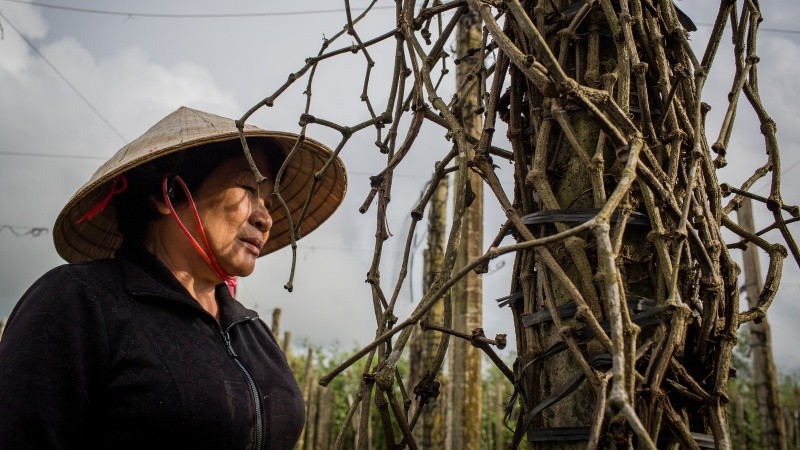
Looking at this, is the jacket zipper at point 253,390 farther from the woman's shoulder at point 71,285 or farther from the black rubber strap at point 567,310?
the black rubber strap at point 567,310

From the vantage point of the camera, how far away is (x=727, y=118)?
109 cm

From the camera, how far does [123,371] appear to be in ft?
4.27

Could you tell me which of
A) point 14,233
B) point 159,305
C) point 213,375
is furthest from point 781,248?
point 14,233

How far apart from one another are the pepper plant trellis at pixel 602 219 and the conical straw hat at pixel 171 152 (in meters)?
0.48

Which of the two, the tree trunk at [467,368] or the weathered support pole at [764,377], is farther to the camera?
the weathered support pole at [764,377]

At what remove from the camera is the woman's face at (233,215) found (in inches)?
62.3

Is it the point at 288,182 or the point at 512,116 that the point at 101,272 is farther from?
the point at 512,116

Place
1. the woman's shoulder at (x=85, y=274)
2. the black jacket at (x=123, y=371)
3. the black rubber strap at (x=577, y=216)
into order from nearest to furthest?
the black rubber strap at (x=577, y=216), the black jacket at (x=123, y=371), the woman's shoulder at (x=85, y=274)

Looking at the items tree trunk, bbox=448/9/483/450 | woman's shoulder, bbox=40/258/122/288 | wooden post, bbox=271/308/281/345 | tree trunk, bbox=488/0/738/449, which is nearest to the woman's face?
woman's shoulder, bbox=40/258/122/288

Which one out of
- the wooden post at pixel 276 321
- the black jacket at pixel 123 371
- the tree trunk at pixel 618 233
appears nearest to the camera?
the tree trunk at pixel 618 233

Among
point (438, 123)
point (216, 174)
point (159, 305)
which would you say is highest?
point (216, 174)

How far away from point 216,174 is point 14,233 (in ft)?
44.2

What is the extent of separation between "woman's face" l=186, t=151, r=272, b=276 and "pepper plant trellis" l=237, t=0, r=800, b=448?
21.6 inches

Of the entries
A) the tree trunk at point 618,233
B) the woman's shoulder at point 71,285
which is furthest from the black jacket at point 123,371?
the tree trunk at point 618,233
